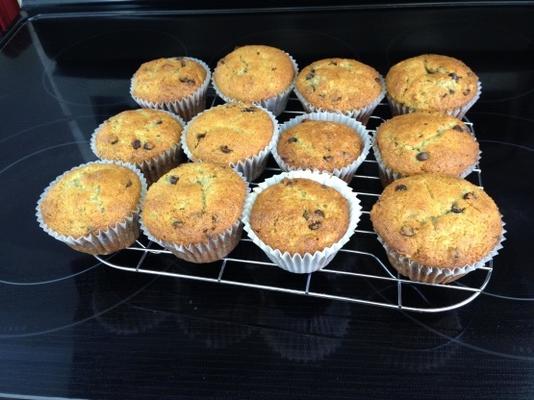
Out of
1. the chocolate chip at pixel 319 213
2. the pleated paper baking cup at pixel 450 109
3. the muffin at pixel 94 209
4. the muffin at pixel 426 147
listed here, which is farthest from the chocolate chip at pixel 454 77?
the muffin at pixel 94 209

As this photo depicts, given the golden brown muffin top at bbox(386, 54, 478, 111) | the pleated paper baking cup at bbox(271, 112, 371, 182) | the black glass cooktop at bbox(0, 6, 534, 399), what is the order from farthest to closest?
the golden brown muffin top at bbox(386, 54, 478, 111)
the pleated paper baking cup at bbox(271, 112, 371, 182)
the black glass cooktop at bbox(0, 6, 534, 399)

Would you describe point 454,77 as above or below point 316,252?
above

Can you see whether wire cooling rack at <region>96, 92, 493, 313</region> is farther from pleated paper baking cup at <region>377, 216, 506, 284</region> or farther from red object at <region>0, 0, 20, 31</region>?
red object at <region>0, 0, 20, 31</region>

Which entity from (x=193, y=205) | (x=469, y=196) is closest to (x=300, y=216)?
(x=193, y=205)

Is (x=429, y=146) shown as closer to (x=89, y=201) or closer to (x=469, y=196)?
(x=469, y=196)

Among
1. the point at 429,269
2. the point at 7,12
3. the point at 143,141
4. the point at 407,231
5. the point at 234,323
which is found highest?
the point at 7,12

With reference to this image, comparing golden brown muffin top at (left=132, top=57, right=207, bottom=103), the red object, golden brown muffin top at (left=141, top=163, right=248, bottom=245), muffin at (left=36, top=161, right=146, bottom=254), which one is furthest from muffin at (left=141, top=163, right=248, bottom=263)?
the red object
